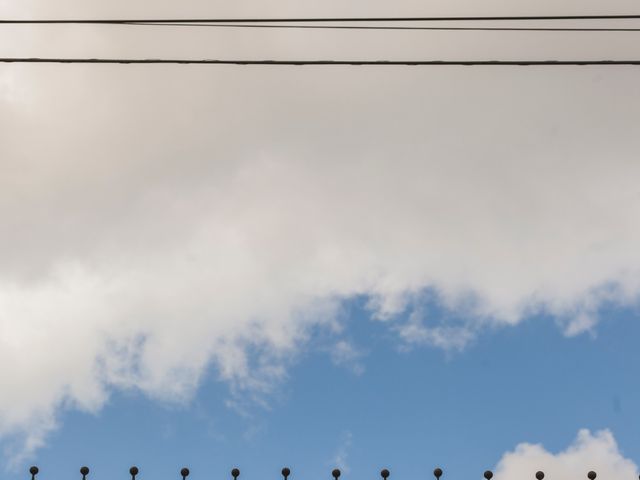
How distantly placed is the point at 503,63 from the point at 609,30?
1.55 metres

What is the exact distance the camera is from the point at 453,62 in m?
8.20

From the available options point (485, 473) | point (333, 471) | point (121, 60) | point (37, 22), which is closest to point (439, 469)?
point (485, 473)

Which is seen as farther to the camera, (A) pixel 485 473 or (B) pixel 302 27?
(A) pixel 485 473

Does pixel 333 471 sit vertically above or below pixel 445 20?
below

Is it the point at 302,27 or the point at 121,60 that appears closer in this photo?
the point at 121,60

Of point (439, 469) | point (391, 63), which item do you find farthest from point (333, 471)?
point (391, 63)

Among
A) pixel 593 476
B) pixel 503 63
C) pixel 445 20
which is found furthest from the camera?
pixel 593 476

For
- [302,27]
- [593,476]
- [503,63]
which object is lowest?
[593,476]

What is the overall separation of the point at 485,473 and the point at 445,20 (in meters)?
4.41

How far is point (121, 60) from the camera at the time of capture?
328 inches

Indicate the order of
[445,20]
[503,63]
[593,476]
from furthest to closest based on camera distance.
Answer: [593,476] → [445,20] → [503,63]

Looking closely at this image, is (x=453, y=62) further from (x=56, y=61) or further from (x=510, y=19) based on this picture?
(x=56, y=61)

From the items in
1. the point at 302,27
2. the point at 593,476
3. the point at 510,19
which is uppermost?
the point at 302,27

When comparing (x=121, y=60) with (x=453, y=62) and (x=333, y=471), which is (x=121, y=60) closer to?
(x=453, y=62)
